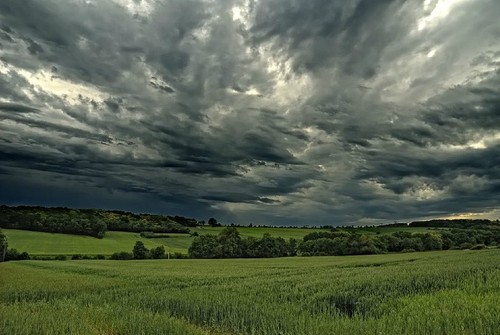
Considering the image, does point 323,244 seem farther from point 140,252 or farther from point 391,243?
point 140,252

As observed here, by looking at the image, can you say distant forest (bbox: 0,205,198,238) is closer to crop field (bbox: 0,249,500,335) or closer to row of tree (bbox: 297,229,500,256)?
row of tree (bbox: 297,229,500,256)

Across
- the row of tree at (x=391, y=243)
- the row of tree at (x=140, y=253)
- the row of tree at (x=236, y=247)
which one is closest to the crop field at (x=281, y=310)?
the row of tree at (x=140, y=253)

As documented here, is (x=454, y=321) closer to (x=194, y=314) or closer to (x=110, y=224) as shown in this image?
(x=194, y=314)

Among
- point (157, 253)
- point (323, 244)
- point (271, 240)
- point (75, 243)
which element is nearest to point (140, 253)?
point (157, 253)

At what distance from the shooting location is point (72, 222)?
107938mm

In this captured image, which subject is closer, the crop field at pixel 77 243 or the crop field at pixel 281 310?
the crop field at pixel 281 310

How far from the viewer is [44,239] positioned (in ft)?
312

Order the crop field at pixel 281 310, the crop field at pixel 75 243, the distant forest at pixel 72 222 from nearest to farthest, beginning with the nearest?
the crop field at pixel 281 310
the crop field at pixel 75 243
the distant forest at pixel 72 222

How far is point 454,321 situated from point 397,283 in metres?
10.2

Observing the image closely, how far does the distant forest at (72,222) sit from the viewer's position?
107m

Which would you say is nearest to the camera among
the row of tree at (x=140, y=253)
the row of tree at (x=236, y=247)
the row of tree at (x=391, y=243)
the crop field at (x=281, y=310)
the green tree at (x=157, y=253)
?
the crop field at (x=281, y=310)

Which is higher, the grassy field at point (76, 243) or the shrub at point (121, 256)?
the grassy field at point (76, 243)

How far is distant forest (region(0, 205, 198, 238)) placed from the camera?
351 ft

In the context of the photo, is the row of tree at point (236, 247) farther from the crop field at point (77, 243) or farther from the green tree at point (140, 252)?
the green tree at point (140, 252)
